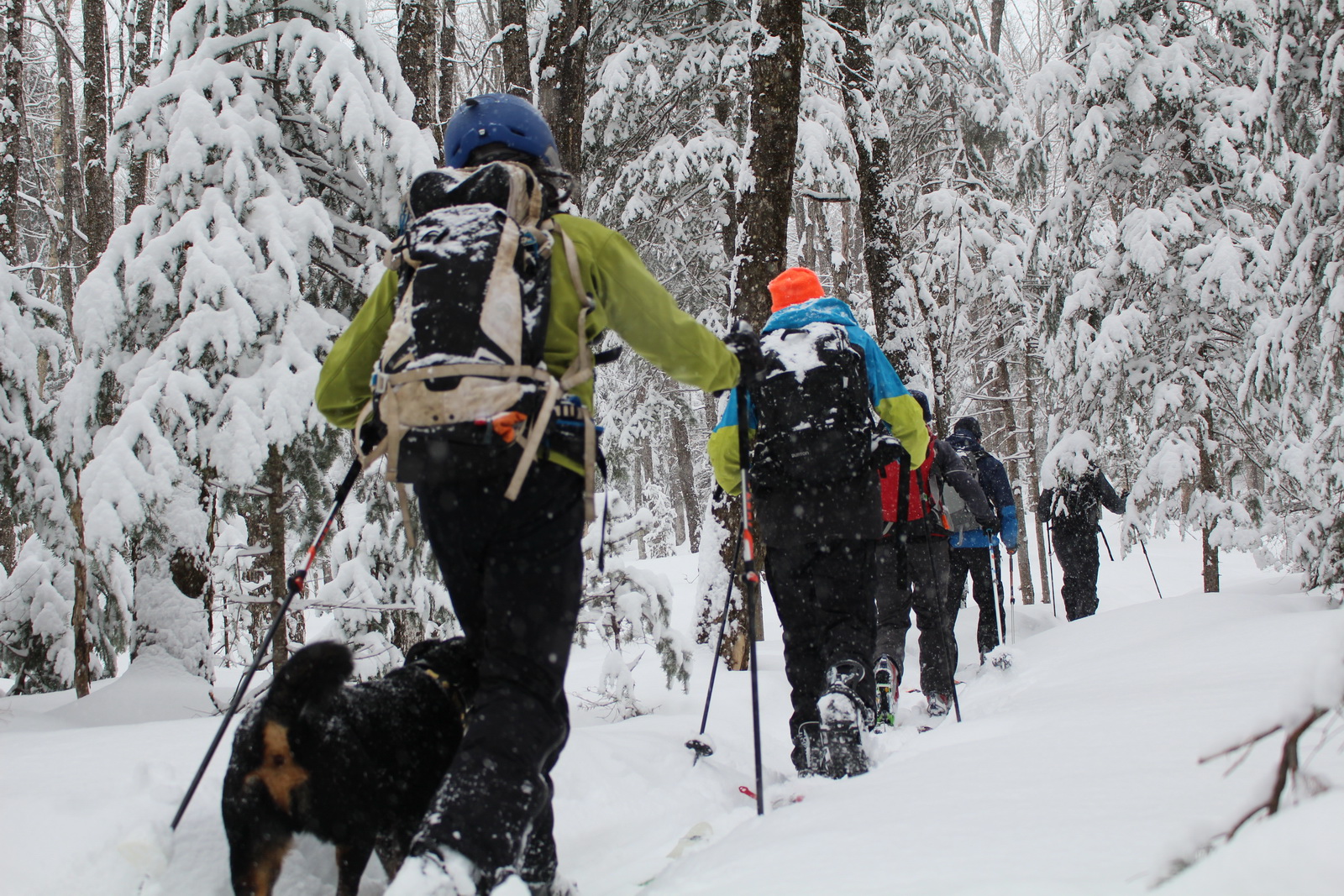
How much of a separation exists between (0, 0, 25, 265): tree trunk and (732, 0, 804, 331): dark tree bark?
18.9 ft

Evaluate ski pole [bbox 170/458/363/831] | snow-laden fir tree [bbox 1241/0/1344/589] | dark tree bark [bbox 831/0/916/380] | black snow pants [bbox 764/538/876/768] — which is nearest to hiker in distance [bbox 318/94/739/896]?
ski pole [bbox 170/458/363/831]

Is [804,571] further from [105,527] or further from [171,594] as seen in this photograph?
[171,594]

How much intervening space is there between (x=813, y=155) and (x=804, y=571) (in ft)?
24.7

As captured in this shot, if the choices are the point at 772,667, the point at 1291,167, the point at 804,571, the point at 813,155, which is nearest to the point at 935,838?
the point at 804,571

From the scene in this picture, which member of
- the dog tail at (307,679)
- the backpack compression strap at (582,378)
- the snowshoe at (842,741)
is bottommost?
the snowshoe at (842,741)

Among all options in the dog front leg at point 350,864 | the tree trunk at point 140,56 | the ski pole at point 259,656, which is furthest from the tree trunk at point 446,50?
the dog front leg at point 350,864

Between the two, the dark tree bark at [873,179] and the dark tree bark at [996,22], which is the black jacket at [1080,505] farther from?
the dark tree bark at [996,22]

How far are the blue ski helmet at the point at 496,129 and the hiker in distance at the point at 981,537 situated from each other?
545 centimetres

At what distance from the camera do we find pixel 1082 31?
37.8 feet

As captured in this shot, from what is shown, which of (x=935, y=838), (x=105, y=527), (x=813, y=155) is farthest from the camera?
(x=813, y=155)

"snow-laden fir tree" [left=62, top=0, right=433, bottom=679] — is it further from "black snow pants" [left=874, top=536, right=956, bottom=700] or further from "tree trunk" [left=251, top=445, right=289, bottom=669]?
"black snow pants" [left=874, top=536, right=956, bottom=700]

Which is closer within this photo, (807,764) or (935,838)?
(935,838)

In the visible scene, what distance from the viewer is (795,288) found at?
13.6ft

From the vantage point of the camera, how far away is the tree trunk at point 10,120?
693 centimetres
